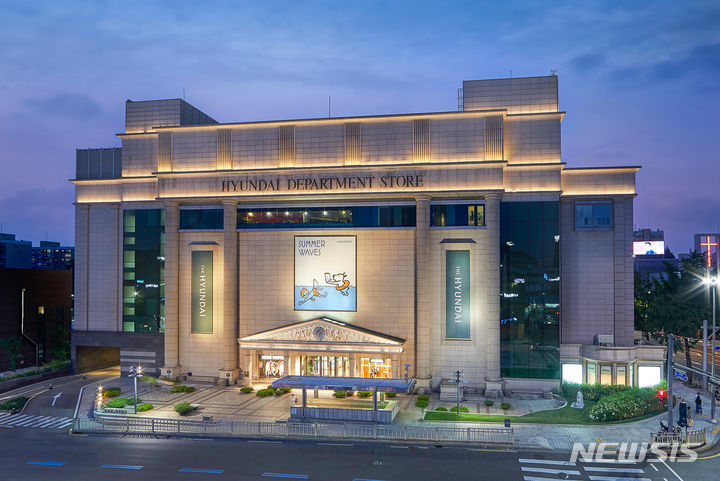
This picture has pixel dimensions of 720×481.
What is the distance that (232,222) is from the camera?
5425 cm

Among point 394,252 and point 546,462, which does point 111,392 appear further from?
point 546,462

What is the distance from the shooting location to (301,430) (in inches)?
1432

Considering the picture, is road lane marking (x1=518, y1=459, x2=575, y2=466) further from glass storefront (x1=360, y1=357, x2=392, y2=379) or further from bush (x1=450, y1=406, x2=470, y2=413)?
glass storefront (x1=360, y1=357, x2=392, y2=379)

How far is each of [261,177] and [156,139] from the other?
14.1 metres

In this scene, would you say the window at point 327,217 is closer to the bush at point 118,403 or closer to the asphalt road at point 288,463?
the bush at point 118,403

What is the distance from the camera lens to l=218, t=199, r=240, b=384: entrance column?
5325cm

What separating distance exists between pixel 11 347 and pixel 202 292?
2698 centimetres

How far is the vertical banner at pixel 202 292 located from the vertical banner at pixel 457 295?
2509 centimetres

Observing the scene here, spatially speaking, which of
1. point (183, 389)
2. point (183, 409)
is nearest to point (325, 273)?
point (183, 389)

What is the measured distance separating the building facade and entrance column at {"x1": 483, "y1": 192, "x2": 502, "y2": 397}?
14cm

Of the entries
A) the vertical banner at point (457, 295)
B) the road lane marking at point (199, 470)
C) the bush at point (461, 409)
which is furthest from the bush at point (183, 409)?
the vertical banner at point (457, 295)

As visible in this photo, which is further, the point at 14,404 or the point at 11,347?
the point at 11,347

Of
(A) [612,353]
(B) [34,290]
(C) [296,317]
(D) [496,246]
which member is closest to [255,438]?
(C) [296,317]

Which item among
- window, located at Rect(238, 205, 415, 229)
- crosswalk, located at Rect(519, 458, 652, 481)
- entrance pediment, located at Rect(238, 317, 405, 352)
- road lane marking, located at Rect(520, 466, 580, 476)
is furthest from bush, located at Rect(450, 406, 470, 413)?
window, located at Rect(238, 205, 415, 229)
